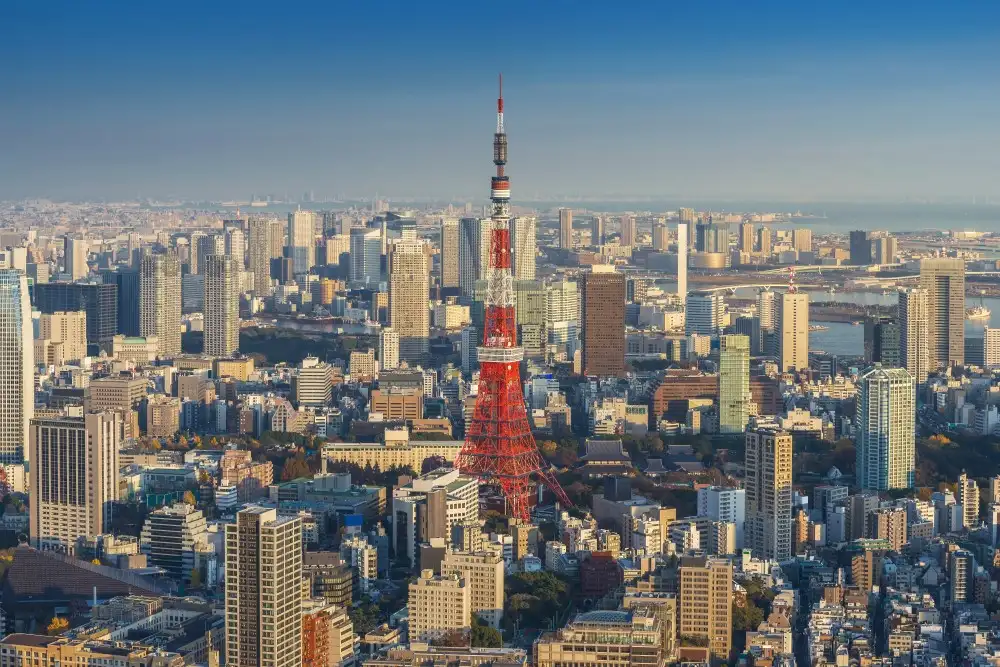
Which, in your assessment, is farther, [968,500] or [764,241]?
[764,241]

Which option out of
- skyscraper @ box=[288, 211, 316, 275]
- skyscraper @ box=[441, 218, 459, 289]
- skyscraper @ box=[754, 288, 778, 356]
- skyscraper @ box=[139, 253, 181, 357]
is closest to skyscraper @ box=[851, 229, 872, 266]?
skyscraper @ box=[754, 288, 778, 356]

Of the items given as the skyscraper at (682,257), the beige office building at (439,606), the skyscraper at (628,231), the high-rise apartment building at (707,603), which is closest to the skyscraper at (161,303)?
the skyscraper at (628,231)

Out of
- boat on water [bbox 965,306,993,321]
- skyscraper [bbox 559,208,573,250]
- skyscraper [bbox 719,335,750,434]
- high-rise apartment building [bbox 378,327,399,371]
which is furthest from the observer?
skyscraper [bbox 559,208,573,250]

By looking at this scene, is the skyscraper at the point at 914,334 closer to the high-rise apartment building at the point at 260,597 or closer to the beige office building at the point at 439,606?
the beige office building at the point at 439,606

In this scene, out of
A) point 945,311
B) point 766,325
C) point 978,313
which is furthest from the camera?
point 978,313

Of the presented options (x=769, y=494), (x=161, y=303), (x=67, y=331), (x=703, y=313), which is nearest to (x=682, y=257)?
(x=703, y=313)

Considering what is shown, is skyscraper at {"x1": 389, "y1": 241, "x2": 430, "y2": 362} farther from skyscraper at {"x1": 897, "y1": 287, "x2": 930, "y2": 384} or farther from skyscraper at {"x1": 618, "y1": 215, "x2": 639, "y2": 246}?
skyscraper at {"x1": 897, "y1": 287, "x2": 930, "y2": 384}

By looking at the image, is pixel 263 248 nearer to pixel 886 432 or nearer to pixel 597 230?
pixel 597 230
